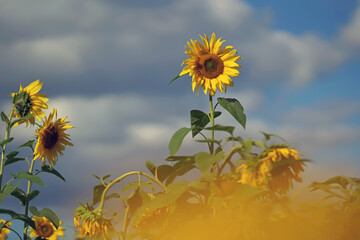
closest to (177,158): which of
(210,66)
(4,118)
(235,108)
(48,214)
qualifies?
(235,108)

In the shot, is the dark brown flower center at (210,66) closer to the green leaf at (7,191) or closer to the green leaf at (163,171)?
the green leaf at (163,171)

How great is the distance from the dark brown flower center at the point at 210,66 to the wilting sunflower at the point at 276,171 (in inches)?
43.6

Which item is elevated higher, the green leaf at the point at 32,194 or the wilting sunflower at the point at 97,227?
the green leaf at the point at 32,194

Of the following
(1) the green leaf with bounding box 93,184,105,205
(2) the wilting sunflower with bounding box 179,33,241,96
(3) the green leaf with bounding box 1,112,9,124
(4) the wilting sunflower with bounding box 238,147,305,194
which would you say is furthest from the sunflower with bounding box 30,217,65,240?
(4) the wilting sunflower with bounding box 238,147,305,194

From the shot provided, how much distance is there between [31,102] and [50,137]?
0.84ft

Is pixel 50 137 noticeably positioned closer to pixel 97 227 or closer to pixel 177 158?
pixel 97 227

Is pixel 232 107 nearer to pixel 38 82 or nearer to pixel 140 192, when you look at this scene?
pixel 140 192

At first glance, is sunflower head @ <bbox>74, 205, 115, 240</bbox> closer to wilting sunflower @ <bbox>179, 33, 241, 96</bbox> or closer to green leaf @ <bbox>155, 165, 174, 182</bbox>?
green leaf @ <bbox>155, 165, 174, 182</bbox>

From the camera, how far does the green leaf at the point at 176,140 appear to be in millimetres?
1387

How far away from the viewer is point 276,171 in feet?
2.49

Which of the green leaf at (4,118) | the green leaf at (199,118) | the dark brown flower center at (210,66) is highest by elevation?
the dark brown flower center at (210,66)

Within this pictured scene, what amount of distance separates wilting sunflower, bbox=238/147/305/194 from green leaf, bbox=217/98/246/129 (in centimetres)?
84

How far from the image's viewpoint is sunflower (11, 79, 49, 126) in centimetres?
237

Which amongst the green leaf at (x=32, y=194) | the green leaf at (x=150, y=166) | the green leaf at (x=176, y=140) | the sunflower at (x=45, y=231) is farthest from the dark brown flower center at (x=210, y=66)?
the sunflower at (x=45, y=231)
